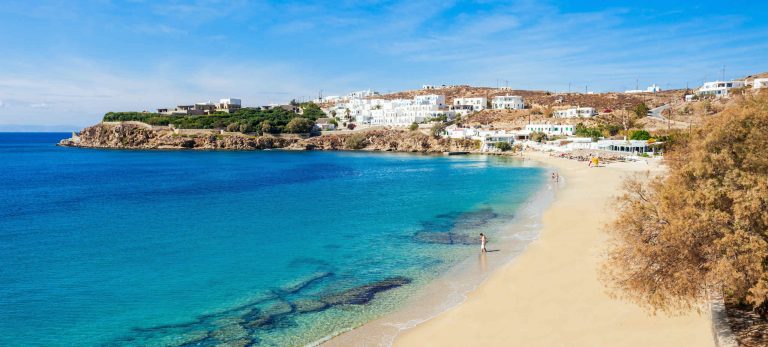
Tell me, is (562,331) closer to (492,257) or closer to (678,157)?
(678,157)

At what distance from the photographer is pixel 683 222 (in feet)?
34.5

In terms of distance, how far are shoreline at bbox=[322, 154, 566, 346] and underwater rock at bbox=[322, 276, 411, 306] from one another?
132 centimetres

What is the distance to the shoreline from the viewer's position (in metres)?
15.1

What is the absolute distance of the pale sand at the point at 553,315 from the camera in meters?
13.5

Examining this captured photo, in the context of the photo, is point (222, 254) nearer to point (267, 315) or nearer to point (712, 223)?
point (267, 315)

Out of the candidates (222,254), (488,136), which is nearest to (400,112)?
(488,136)

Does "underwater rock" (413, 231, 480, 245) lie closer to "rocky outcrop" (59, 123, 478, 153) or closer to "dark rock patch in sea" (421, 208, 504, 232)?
"dark rock patch in sea" (421, 208, 504, 232)

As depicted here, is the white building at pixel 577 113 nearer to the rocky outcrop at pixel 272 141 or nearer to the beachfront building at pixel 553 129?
the beachfront building at pixel 553 129

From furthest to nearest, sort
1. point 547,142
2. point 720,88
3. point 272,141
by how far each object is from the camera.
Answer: point 272,141 < point 720,88 < point 547,142

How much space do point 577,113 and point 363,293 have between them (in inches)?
4487

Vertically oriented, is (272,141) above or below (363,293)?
above


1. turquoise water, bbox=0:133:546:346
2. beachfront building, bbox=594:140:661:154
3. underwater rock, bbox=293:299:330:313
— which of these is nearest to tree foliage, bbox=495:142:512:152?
beachfront building, bbox=594:140:661:154

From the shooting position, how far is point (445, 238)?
2844cm

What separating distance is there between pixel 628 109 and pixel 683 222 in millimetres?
131598
